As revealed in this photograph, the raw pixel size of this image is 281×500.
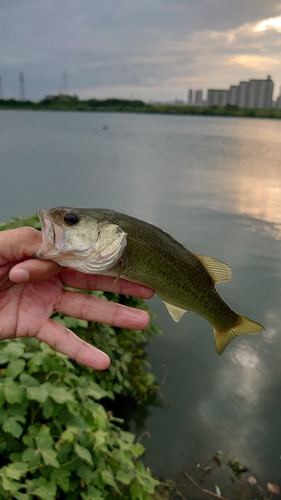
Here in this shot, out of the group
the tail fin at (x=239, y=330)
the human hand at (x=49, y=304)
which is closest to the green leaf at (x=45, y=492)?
the human hand at (x=49, y=304)

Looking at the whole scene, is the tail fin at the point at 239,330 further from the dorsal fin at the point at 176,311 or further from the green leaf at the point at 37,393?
the green leaf at the point at 37,393

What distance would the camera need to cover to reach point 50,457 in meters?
2.18

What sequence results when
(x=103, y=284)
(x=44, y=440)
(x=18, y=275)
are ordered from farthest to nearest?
(x=103, y=284) < (x=44, y=440) < (x=18, y=275)

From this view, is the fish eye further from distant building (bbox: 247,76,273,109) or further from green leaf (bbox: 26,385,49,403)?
distant building (bbox: 247,76,273,109)

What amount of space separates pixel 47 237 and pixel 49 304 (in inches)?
19.7

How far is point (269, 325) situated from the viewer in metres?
7.02

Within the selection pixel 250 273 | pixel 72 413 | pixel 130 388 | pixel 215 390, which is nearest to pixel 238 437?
pixel 215 390

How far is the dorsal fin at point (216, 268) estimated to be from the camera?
2.51 meters

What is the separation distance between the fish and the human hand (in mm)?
123

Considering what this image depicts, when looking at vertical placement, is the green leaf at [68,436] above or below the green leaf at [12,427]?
below

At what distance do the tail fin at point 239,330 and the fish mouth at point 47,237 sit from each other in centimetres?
127

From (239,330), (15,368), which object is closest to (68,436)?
(15,368)

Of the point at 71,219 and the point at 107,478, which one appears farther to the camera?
the point at 107,478

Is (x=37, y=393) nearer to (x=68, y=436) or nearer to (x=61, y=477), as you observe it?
(x=68, y=436)
